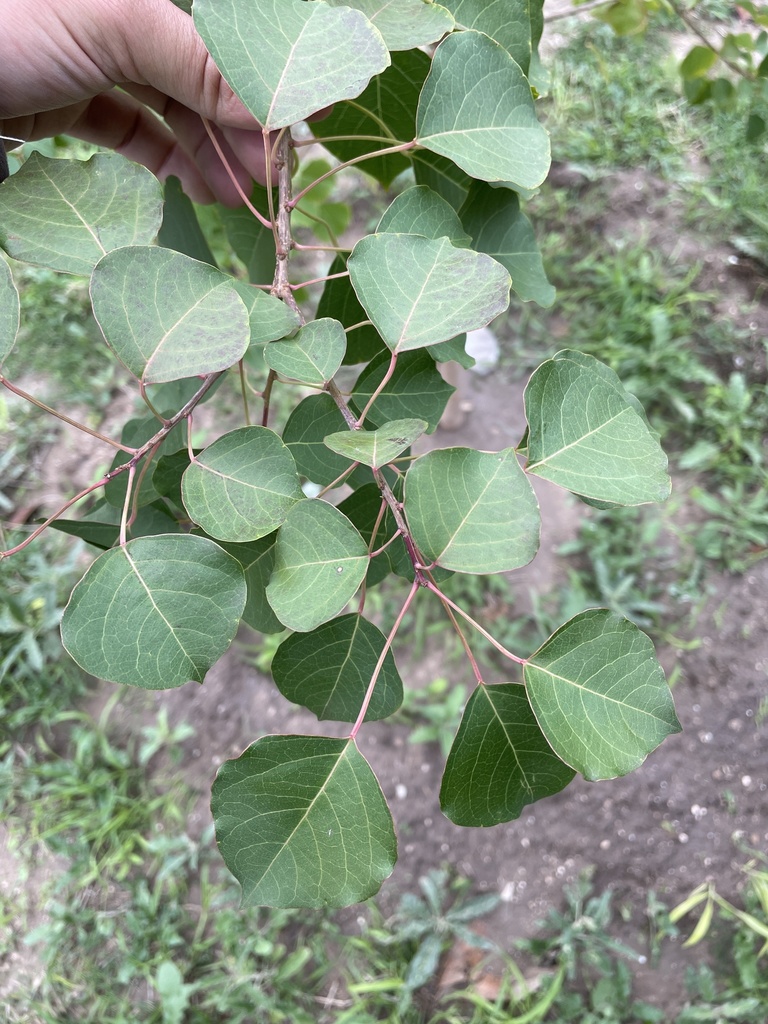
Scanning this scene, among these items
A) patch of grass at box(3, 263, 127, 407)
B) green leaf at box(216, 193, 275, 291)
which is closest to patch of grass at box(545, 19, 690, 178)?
patch of grass at box(3, 263, 127, 407)

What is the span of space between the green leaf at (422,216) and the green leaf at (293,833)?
0.50 metres

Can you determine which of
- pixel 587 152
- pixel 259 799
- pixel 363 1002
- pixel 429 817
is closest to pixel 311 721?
pixel 429 817

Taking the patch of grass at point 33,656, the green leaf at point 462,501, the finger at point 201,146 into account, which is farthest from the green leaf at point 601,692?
the patch of grass at point 33,656

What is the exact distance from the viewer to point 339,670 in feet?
2.30

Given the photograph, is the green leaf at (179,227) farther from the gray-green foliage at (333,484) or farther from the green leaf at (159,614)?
the green leaf at (159,614)

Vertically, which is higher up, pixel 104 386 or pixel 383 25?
pixel 383 25

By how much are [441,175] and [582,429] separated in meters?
0.41

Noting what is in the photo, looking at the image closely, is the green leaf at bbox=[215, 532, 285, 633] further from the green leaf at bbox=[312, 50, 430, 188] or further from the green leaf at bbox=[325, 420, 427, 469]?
the green leaf at bbox=[312, 50, 430, 188]

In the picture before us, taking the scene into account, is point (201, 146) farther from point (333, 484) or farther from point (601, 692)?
point (601, 692)

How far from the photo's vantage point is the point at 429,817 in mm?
1727

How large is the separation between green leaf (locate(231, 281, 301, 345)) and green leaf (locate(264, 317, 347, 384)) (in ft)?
0.04

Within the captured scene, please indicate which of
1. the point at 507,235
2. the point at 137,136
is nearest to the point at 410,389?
the point at 507,235

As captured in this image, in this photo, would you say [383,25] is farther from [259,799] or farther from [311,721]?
[311,721]

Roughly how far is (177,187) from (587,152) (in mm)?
1968
